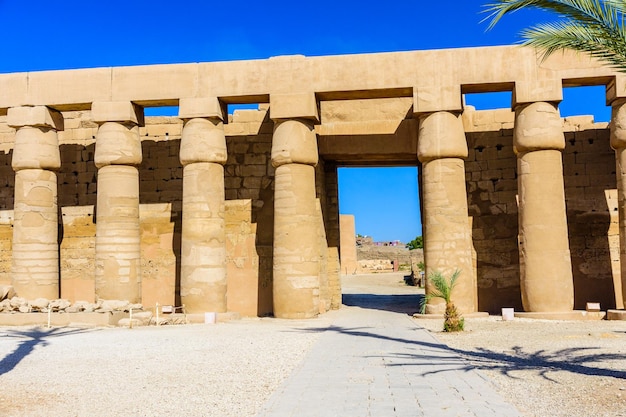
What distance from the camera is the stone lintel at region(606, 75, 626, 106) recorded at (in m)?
14.4

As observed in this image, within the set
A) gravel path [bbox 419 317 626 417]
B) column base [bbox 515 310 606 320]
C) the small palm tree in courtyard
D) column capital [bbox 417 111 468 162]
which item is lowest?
gravel path [bbox 419 317 626 417]

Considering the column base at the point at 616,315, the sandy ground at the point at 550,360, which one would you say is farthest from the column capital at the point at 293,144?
the column base at the point at 616,315

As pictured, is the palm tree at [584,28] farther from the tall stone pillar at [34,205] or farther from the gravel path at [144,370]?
the tall stone pillar at [34,205]

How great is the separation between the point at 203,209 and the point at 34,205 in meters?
4.31

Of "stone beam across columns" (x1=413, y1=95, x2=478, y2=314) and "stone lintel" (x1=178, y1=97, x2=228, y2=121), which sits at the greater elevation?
"stone lintel" (x1=178, y1=97, x2=228, y2=121)

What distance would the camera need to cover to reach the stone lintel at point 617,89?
47.2ft

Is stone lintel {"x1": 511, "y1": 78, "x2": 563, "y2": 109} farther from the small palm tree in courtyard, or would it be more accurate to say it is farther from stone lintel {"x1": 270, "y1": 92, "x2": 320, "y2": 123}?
stone lintel {"x1": 270, "y1": 92, "x2": 320, "y2": 123}

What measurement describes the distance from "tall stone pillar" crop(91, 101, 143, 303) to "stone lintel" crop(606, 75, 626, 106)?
36.0ft

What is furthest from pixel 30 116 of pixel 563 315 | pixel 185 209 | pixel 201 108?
pixel 563 315

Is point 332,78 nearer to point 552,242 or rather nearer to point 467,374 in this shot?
point 552,242

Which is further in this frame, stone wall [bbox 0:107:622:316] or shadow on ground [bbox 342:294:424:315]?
shadow on ground [bbox 342:294:424:315]

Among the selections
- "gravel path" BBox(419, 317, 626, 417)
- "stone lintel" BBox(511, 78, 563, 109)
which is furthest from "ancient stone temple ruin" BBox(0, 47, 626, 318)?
"gravel path" BBox(419, 317, 626, 417)

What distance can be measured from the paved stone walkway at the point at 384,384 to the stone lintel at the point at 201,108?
24.0 ft

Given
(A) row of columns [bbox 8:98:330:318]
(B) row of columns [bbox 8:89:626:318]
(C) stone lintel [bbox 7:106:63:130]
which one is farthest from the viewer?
(C) stone lintel [bbox 7:106:63:130]
